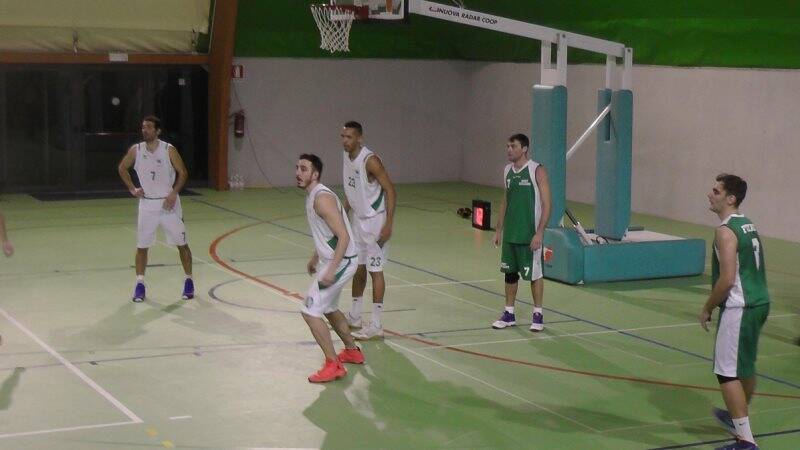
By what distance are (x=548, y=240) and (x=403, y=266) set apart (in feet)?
7.02

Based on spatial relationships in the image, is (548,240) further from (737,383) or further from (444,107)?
(444,107)

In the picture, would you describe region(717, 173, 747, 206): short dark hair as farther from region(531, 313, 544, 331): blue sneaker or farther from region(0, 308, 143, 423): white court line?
region(0, 308, 143, 423): white court line

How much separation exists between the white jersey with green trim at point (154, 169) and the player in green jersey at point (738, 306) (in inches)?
274

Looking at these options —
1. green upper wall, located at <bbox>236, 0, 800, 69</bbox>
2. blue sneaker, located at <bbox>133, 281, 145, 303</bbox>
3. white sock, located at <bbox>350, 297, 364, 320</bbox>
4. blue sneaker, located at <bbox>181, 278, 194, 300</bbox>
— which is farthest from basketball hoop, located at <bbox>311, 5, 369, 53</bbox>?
white sock, located at <bbox>350, 297, 364, 320</bbox>

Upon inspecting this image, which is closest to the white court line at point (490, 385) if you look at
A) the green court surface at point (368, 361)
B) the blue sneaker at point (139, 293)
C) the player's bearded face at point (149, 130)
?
the green court surface at point (368, 361)

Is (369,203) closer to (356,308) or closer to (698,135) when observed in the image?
(356,308)

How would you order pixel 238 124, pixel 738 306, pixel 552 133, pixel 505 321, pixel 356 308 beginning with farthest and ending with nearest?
1. pixel 238 124
2. pixel 552 133
3. pixel 505 321
4. pixel 356 308
5. pixel 738 306

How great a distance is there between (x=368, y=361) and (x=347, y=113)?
1534 centimetres

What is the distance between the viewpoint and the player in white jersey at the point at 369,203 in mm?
11367

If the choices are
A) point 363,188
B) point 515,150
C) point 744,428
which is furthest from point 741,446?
point 363,188

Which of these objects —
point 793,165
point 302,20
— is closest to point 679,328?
point 793,165

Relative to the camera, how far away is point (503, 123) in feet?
84.0

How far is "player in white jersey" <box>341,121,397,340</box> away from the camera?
37.3 feet

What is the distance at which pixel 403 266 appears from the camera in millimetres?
16156
